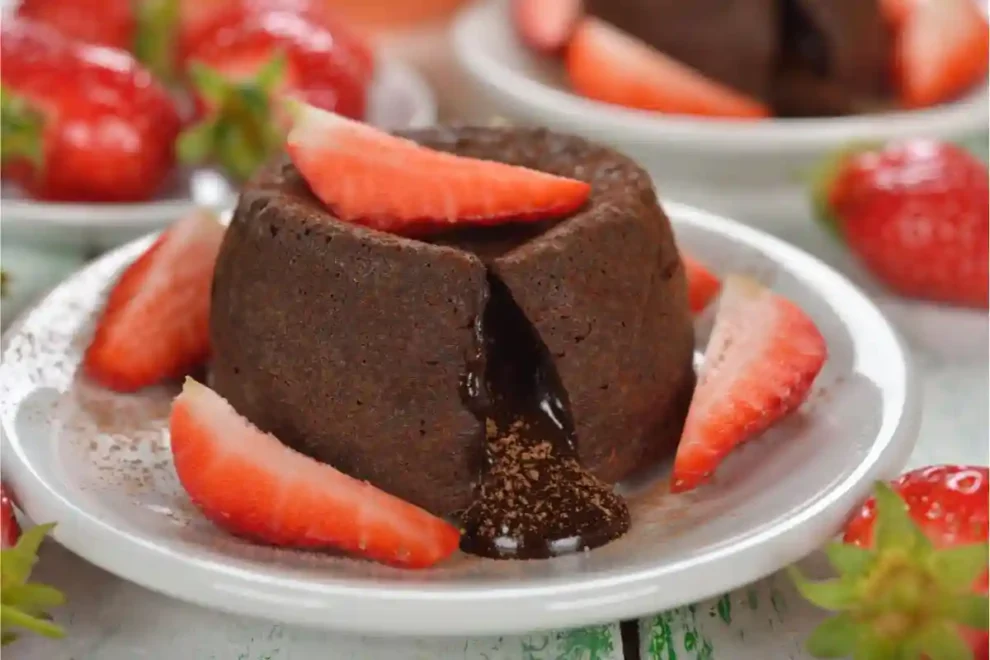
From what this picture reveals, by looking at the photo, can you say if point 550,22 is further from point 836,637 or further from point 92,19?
point 836,637

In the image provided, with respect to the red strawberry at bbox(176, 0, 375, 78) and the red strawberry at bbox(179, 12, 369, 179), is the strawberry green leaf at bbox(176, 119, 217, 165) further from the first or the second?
the red strawberry at bbox(176, 0, 375, 78)

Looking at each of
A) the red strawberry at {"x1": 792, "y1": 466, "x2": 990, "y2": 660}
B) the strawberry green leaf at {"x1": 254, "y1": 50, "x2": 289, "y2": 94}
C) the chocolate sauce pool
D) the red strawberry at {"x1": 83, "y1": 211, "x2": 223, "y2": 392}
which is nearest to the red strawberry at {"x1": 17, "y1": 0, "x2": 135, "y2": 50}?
the strawberry green leaf at {"x1": 254, "y1": 50, "x2": 289, "y2": 94}

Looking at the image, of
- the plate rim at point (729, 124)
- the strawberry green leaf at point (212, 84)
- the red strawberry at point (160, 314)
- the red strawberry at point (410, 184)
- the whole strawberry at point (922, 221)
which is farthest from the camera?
the plate rim at point (729, 124)

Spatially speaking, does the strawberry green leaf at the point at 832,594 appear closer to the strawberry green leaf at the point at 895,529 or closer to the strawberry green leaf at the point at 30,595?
the strawberry green leaf at the point at 895,529

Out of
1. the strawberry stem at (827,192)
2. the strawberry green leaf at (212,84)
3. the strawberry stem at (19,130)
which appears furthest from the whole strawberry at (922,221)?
the strawberry stem at (19,130)

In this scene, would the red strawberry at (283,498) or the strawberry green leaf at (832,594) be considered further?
the red strawberry at (283,498)

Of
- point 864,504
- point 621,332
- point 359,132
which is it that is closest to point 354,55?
point 359,132
